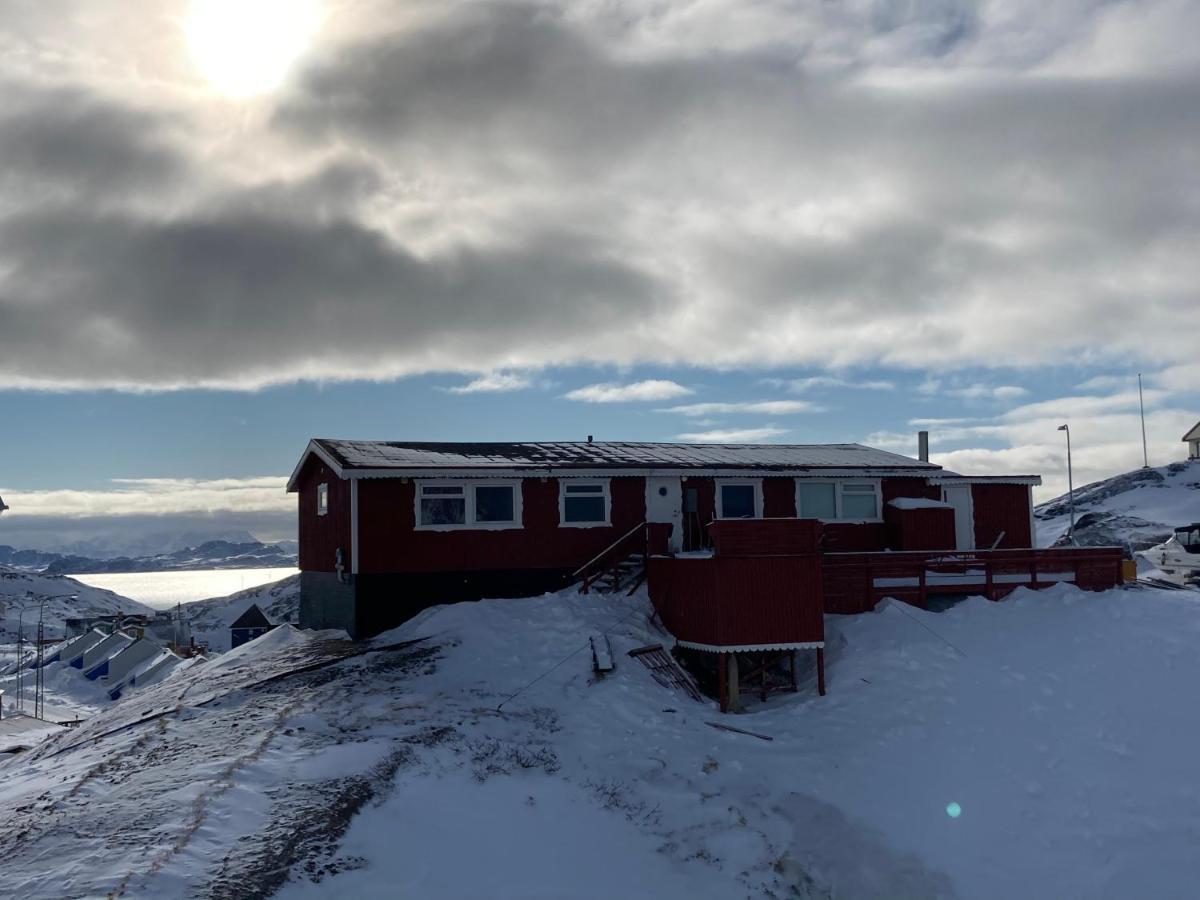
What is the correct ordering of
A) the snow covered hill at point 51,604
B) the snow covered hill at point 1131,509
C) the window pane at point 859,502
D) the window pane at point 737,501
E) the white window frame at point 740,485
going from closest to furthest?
the white window frame at point 740,485 < the window pane at point 737,501 < the window pane at point 859,502 < the snow covered hill at point 1131,509 < the snow covered hill at point 51,604

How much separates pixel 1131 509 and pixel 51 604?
162 m

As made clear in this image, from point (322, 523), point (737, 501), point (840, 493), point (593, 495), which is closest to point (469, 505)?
point (593, 495)

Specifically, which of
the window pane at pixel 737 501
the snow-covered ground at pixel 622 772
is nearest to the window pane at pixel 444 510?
the snow-covered ground at pixel 622 772

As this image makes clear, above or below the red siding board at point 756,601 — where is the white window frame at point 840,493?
above

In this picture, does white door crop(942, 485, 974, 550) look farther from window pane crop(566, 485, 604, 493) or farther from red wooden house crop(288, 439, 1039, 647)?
window pane crop(566, 485, 604, 493)

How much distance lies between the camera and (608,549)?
25.3 meters

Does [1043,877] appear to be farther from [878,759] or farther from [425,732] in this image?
[425,732]

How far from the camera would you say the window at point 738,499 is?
27469 mm

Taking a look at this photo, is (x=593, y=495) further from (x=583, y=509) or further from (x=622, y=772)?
(x=622, y=772)

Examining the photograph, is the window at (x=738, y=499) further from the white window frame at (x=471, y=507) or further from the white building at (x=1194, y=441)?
the white building at (x=1194, y=441)

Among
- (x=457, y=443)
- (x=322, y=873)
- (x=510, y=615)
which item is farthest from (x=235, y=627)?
(x=322, y=873)

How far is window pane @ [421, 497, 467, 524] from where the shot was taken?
971 inches

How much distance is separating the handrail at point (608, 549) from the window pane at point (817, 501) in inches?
223

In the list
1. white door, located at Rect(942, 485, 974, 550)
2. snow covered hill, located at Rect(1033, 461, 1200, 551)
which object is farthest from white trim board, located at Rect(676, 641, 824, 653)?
snow covered hill, located at Rect(1033, 461, 1200, 551)
